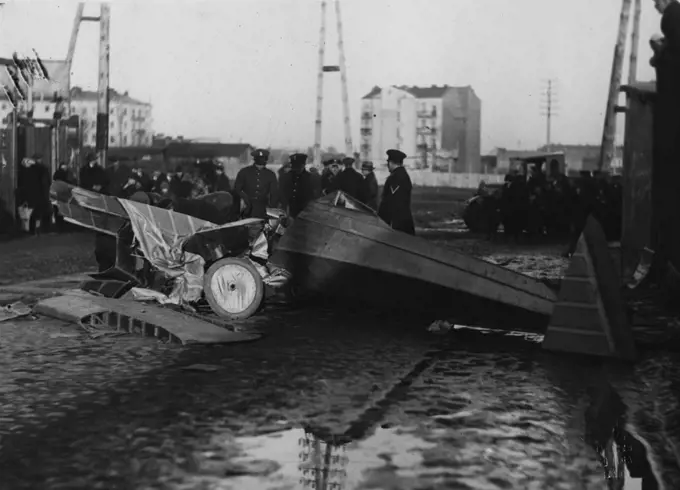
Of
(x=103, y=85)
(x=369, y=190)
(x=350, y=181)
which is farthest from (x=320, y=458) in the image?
(x=103, y=85)

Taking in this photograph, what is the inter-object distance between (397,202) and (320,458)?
33.5 ft

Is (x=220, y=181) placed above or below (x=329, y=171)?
below

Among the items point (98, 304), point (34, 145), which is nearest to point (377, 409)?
point (98, 304)

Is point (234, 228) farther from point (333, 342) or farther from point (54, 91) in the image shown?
point (54, 91)

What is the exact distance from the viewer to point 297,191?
21250 mm

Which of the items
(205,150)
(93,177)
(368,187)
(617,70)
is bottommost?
(368,187)

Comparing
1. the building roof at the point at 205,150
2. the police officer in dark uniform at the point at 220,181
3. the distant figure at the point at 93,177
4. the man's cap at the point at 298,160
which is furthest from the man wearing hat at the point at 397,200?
the building roof at the point at 205,150

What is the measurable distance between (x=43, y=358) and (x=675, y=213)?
319 inches

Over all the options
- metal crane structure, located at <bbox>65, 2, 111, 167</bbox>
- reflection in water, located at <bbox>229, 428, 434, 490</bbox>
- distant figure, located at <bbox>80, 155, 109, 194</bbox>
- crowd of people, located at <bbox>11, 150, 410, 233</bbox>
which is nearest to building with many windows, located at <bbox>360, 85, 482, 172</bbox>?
metal crane structure, located at <bbox>65, 2, 111, 167</bbox>

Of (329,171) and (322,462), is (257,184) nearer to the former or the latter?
(322,462)

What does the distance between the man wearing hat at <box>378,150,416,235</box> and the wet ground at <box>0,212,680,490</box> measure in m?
5.35

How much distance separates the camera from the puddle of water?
4.98 meters

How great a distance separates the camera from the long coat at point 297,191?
21.1 metres

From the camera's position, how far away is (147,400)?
6832 mm
